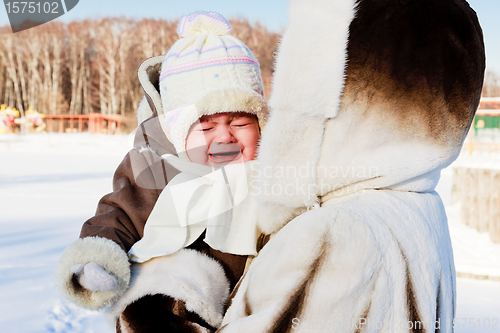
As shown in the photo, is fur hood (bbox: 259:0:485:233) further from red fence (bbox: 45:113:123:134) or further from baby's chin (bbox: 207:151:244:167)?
red fence (bbox: 45:113:123:134)

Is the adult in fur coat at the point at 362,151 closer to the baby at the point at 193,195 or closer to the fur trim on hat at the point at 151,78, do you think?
the baby at the point at 193,195

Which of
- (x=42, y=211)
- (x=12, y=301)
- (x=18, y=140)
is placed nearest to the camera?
(x=12, y=301)

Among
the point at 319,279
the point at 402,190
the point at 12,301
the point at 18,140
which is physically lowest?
the point at 18,140

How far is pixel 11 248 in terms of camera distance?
10.3 ft

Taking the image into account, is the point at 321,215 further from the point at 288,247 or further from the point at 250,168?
the point at 250,168

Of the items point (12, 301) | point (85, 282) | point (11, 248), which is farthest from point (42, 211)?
point (85, 282)

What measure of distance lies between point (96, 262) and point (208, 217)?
25cm

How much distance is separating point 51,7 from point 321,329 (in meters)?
2.00

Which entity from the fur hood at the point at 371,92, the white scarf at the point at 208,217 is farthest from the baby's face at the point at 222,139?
the fur hood at the point at 371,92

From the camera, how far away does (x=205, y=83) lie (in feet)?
3.54

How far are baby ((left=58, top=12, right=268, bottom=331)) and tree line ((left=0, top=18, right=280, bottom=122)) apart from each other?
807 inches

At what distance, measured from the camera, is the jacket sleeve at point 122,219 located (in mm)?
777

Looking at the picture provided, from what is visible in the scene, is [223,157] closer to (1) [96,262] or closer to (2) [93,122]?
(1) [96,262]

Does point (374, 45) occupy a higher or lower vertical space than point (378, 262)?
higher
